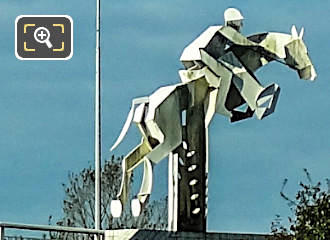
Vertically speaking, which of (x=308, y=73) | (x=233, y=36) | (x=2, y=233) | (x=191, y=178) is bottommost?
(x=2, y=233)

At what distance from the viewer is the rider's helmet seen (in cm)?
1977

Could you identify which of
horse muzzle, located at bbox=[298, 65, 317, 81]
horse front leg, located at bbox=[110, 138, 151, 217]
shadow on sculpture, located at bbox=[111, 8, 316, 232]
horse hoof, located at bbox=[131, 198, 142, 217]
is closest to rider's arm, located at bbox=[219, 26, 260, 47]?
shadow on sculpture, located at bbox=[111, 8, 316, 232]

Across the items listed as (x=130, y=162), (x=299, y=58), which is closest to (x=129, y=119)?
(x=130, y=162)

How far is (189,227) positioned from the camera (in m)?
19.5

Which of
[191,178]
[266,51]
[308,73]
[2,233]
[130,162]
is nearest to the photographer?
[2,233]

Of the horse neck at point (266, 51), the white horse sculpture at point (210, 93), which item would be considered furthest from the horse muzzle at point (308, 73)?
the horse neck at point (266, 51)

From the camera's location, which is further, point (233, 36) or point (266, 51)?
point (266, 51)

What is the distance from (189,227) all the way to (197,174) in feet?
2.81

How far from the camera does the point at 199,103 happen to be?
19.8 m

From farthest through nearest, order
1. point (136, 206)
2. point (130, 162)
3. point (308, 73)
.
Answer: point (308, 73) < point (130, 162) < point (136, 206)

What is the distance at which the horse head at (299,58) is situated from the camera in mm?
20000

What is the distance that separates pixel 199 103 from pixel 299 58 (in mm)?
1741

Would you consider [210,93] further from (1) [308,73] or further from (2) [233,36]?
(1) [308,73]

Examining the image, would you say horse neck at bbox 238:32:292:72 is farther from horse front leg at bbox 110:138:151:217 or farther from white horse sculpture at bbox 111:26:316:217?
horse front leg at bbox 110:138:151:217
